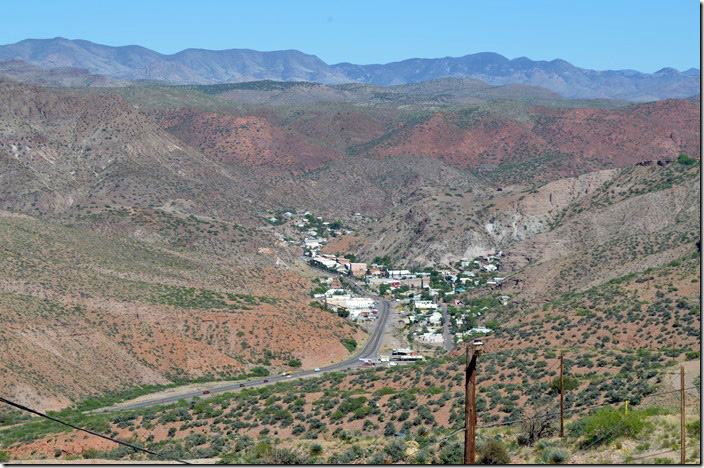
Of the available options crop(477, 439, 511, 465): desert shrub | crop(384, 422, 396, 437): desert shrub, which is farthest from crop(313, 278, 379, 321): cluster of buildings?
crop(477, 439, 511, 465): desert shrub

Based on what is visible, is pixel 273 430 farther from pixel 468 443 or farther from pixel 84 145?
pixel 84 145

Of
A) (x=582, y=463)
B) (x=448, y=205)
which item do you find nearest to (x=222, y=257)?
(x=448, y=205)

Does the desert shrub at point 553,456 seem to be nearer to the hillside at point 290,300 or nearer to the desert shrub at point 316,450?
the hillside at point 290,300

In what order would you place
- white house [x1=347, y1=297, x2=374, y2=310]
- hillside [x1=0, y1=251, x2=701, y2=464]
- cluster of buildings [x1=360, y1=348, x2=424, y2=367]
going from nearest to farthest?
hillside [x1=0, y1=251, x2=701, y2=464] → cluster of buildings [x1=360, y1=348, x2=424, y2=367] → white house [x1=347, y1=297, x2=374, y2=310]

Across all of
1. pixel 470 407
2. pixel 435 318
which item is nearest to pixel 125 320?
pixel 435 318

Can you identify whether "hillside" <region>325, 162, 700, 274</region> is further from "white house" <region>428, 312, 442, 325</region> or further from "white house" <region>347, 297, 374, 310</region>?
"white house" <region>347, 297, 374, 310</region>

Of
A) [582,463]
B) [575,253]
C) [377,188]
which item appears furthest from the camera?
[377,188]

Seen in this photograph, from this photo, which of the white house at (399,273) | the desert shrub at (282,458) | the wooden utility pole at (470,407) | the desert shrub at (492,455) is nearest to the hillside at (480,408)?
the desert shrub at (282,458)

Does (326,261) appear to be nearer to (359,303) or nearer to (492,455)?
(359,303)
